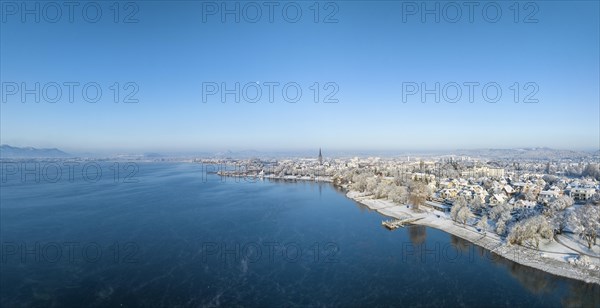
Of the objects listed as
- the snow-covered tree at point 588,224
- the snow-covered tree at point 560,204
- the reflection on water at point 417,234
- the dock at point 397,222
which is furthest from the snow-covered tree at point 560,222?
the dock at point 397,222

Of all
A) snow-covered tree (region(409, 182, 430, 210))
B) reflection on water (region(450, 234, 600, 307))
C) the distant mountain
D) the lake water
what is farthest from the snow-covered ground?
the distant mountain

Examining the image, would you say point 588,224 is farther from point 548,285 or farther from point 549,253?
point 548,285

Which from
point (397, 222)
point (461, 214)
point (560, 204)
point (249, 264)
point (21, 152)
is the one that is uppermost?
point (21, 152)

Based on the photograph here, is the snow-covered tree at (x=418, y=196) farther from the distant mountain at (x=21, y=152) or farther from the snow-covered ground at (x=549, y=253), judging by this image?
the distant mountain at (x=21, y=152)

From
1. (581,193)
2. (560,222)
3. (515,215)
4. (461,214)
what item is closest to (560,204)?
(515,215)

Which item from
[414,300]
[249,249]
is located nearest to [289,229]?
[249,249]

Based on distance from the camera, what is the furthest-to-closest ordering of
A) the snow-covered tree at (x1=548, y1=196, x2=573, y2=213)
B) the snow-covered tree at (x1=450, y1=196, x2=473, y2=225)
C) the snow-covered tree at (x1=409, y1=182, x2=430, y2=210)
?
1. the snow-covered tree at (x1=409, y1=182, x2=430, y2=210)
2. the snow-covered tree at (x1=548, y1=196, x2=573, y2=213)
3. the snow-covered tree at (x1=450, y1=196, x2=473, y2=225)

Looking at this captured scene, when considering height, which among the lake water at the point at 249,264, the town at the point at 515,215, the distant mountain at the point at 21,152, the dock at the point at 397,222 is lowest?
the lake water at the point at 249,264

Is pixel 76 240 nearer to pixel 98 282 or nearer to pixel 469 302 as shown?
pixel 98 282

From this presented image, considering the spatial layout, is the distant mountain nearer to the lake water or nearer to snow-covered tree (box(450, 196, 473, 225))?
the lake water

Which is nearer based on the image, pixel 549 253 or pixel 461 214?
pixel 549 253
